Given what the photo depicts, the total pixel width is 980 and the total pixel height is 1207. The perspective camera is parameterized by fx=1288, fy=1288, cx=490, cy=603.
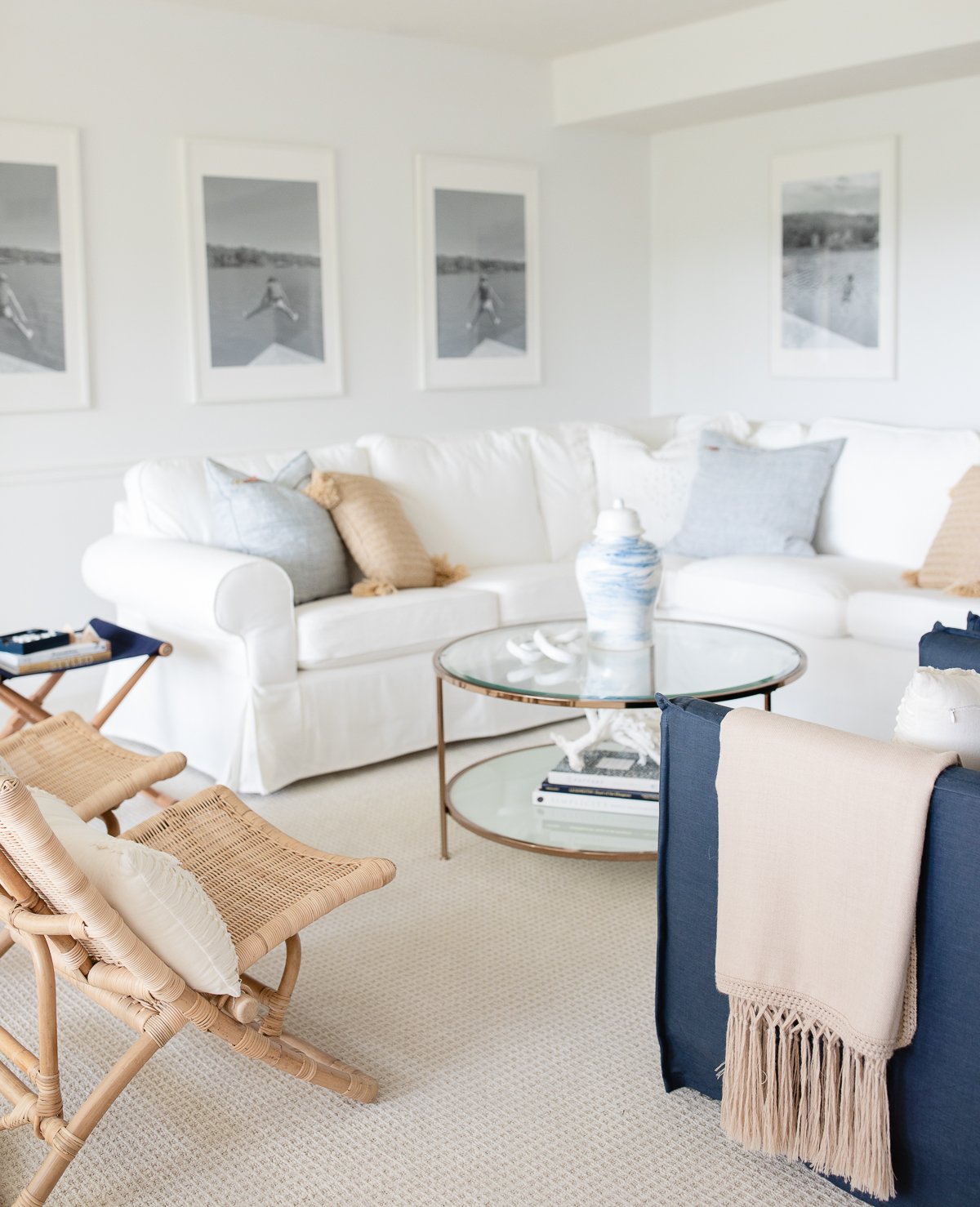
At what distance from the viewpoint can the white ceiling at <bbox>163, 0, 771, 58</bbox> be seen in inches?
198

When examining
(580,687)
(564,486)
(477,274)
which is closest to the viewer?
(580,687)

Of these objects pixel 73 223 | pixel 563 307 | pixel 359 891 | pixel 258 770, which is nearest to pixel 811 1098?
pixel 359 891

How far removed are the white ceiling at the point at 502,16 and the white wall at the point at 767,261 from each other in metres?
0.82

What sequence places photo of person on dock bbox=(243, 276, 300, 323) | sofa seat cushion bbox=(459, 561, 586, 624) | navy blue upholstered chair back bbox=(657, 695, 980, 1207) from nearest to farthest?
navy blue upholstered chair back bbox=(657, 695, 980, 1207), sofa seat cushion bbox=(459, 561, 586, 624), photo of person on dock bbox=(243, 276, 300, 323)

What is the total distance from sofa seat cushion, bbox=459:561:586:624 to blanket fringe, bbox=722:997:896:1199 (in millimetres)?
2357

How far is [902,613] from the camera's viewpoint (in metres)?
3.80

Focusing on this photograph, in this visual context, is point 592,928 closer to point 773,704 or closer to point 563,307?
point 773,704

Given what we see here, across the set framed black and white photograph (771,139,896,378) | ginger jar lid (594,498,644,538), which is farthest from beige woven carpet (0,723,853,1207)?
framed black and white photograph (771,139,896,378)

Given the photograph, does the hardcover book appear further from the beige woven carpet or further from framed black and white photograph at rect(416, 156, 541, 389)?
framed black and white photograph at rect(416, 156, 541, 389)

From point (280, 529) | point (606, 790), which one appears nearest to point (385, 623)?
point (280, 529)

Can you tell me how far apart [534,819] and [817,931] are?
1.40 metres

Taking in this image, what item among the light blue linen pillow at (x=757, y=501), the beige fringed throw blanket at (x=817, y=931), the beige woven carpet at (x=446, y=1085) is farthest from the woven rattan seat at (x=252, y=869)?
the light blue linen pillow at (x=757, y=501)

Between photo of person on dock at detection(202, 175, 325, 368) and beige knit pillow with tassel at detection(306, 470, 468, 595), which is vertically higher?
photo of person on dock at detection(202, 175, 325, 368)

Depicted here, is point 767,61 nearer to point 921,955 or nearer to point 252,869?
point 252,869
